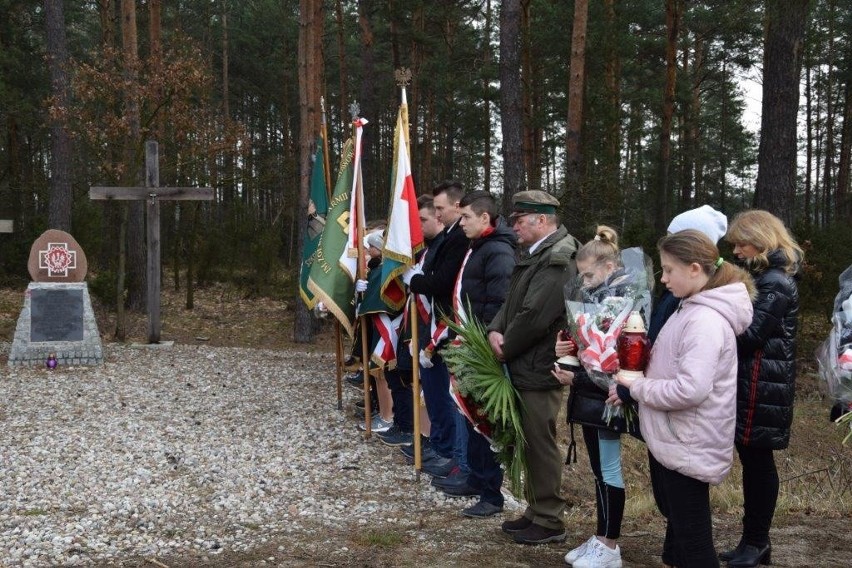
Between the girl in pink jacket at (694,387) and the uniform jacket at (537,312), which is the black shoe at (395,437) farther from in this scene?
the girl in pink jacket at (694,387)

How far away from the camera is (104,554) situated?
464cm

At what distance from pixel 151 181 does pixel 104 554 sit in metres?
8.54

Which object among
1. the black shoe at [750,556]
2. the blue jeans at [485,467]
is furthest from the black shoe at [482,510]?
the black shoe at [750,556]

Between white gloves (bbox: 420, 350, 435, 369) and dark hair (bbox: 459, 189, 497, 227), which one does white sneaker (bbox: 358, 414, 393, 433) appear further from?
dark hair (bbox: 459, 189, 497, 227)

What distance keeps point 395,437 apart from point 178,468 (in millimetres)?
1887

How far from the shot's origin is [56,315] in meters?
10.8

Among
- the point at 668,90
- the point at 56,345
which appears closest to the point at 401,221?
the point at 56,345

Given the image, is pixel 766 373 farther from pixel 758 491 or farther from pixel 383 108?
pixel 383 108

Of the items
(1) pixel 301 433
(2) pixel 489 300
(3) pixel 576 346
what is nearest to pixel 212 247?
(1) pixel 301 433

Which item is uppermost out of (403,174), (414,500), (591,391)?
Answer: (403,174)

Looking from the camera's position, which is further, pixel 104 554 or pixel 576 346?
pixel 104 554

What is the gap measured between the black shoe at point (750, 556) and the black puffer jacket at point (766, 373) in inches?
24.6

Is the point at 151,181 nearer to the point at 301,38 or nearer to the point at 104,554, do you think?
the point at 301,38

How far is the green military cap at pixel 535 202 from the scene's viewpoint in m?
4.59
